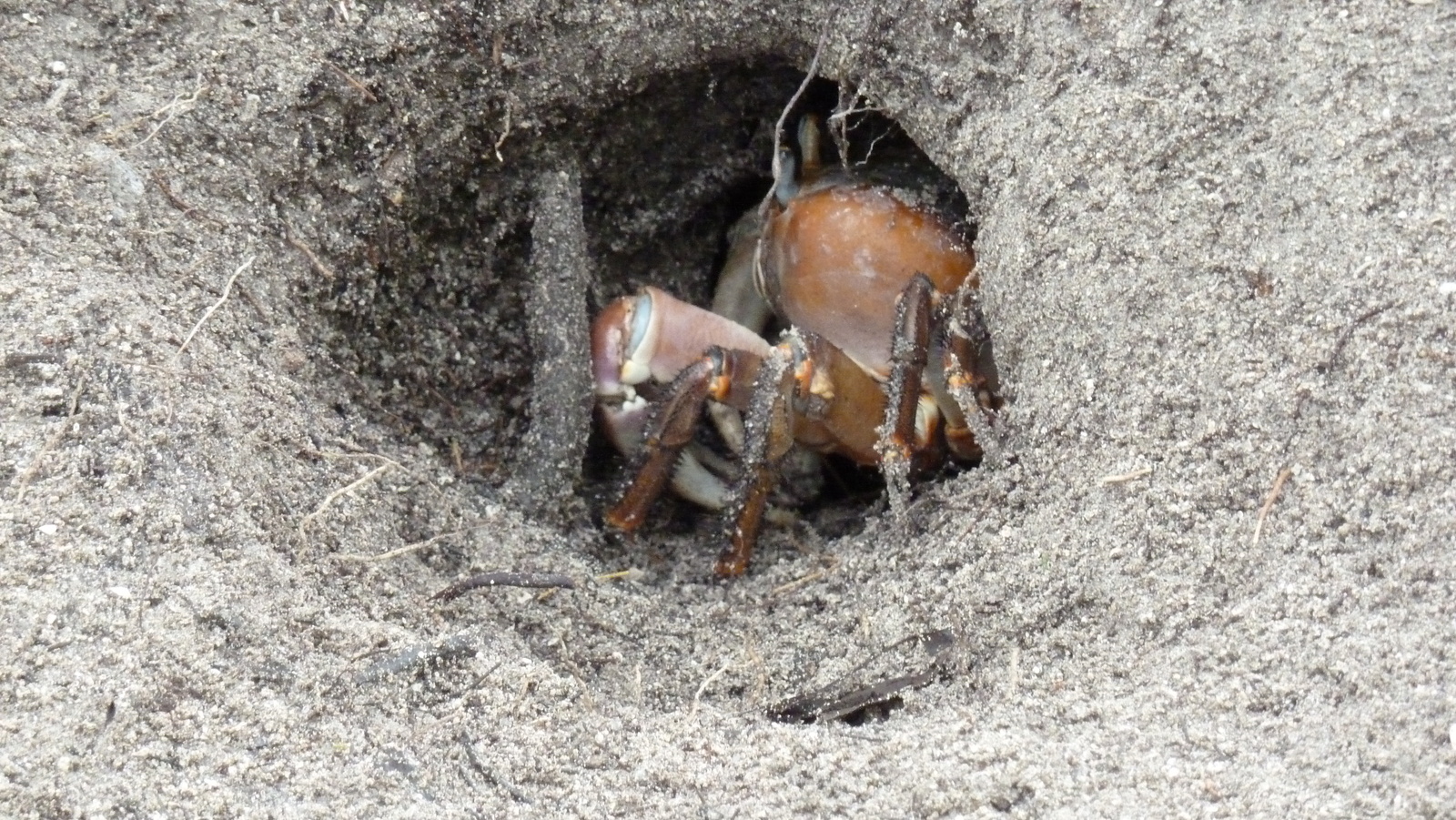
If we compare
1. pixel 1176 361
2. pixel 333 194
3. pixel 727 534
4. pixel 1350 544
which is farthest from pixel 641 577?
pixel 1350 544

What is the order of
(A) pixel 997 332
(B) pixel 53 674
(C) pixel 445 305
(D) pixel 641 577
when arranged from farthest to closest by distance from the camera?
(C) pixel 445 305 → (D) pixel 641 577 → (A) pixel 997 332 → (B) pixel 53 674

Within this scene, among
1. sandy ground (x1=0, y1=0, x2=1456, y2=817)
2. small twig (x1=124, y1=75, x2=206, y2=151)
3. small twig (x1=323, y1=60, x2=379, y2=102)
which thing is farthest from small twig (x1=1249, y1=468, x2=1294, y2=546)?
small twig (x1=124, y1=75, x2=206, y2=151)

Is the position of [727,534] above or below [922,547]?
below

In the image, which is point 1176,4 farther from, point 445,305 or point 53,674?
point 53,674

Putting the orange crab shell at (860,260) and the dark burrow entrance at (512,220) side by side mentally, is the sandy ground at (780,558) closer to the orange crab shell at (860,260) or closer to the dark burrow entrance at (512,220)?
the dark burrow entrance at (512,220)

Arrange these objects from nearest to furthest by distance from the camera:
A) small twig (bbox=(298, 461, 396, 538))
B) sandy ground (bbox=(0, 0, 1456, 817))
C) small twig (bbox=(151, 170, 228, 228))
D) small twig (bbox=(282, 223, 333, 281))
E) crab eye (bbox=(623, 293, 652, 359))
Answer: sandy ground (bbox=(0, 0, 1456, 817)) < small twig (bbox=(298, 461, 396, 538)) < small twig (bbox=(151, 170, 228, 228)) < small twig (bbox=(282, 223, 333, 281)) < crab eye (bbox=(623, 293, 652, 359))

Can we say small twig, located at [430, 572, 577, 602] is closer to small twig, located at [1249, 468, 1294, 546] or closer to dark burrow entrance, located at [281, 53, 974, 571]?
dark burrow entrance, located at [281, 53, 974, 571]

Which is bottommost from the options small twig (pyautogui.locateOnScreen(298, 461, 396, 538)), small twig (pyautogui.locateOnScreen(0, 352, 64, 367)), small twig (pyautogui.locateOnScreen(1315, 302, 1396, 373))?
small twig (pyautogui.locateOnScreen(298, 461, 396, 538))
